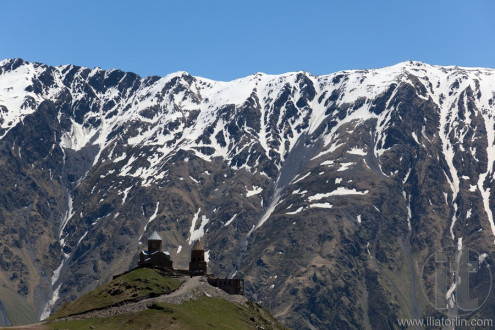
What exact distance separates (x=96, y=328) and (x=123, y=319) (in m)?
8.32

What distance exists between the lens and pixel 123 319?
19988cm

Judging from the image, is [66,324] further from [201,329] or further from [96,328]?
[201,329]

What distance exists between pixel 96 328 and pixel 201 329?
22254 mm

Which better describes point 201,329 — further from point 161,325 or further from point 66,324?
point 66,324

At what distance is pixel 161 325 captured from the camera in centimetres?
19650

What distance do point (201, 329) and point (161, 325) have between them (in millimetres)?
8879

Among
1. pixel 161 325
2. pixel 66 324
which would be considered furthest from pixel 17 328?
pixel 161 325

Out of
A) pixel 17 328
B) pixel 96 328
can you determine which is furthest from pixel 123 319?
pixel 17 328

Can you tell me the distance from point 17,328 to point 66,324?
12.3 m

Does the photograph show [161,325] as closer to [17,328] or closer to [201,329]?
[201,329]

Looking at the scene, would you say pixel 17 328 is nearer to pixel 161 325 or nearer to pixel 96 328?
pixel 96 328

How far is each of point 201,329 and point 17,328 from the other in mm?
38023

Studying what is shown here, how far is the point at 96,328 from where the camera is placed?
7598 inches

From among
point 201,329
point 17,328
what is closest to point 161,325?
point 201,329
